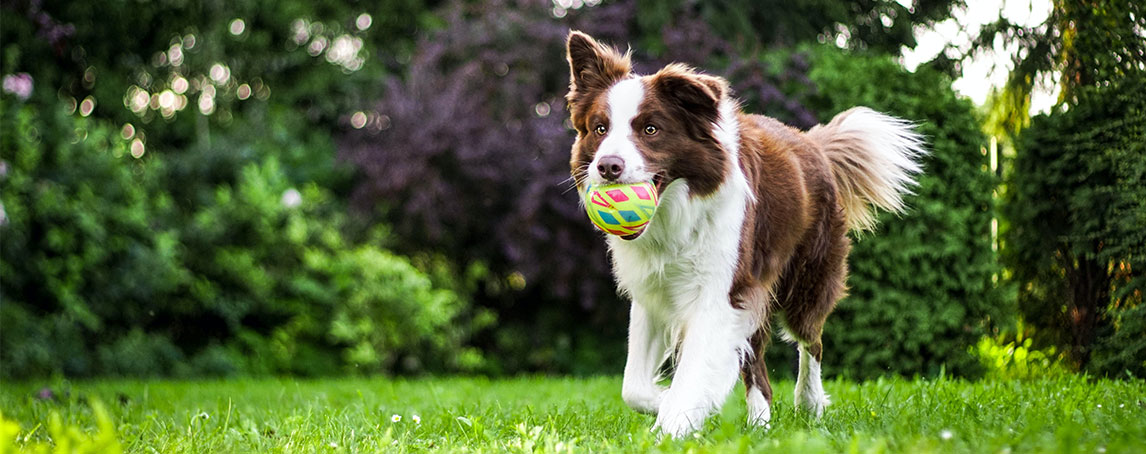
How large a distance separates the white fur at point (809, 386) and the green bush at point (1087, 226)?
5.74ft

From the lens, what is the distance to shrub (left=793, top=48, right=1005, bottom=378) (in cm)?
673

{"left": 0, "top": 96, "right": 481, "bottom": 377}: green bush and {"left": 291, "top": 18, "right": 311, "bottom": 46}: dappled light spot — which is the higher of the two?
{"left": 291, "top": 18, "right": 311, "bottom": 46}: dappled light spot

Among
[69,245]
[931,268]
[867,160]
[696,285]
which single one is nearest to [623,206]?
[696,285]

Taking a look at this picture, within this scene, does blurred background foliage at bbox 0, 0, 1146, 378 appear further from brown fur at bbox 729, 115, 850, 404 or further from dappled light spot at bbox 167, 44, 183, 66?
brown fur at bbox 729, 115, 850, 404

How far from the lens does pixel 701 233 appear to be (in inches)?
153

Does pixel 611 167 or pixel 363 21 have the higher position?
pixel 363 21

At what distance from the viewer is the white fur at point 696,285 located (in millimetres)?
3752

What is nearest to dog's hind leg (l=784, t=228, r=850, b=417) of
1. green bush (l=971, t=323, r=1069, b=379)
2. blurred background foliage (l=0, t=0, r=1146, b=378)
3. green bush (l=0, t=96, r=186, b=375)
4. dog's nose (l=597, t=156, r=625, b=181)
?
dog's nose (l=597, t=156, r=625, b=181)

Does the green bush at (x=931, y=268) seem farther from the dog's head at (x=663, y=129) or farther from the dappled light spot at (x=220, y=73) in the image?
the dappled light spot at (x=220, y=73)

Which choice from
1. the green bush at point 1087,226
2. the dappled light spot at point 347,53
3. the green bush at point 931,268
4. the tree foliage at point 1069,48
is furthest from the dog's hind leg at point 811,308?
the dappled light spot at point 347,53

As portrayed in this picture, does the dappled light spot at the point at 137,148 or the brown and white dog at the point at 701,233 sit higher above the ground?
the dappled light spot at the point at 137,148

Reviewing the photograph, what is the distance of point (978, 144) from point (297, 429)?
5017 millimetres

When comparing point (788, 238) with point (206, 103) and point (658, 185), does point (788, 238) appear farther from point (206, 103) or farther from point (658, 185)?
point (206, 103)

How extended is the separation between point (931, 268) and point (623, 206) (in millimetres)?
3988
